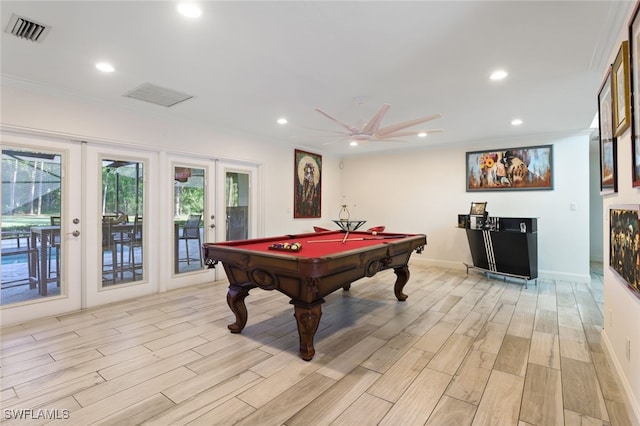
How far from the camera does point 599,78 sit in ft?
10.2

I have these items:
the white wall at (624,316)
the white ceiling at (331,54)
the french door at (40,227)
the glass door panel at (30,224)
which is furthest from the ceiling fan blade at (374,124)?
the glass door panel at (30,224)

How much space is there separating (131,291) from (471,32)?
475cm

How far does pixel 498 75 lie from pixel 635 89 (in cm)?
149

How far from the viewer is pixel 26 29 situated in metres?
2.31

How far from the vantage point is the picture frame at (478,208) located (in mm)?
5522

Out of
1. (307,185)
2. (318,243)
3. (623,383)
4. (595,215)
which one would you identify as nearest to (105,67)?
(318,243)

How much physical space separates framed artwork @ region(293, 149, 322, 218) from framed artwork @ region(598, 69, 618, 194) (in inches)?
189

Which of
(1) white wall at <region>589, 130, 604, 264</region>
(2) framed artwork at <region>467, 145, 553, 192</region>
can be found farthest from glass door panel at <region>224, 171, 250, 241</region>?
(1) white wall at <region>589, 130, 604, 264</region>

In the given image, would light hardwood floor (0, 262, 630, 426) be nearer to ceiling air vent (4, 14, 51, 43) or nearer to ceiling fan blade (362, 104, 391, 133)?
ceiling fan blade (362, 104, 391, 133)

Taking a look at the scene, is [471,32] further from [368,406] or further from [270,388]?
[270,388]

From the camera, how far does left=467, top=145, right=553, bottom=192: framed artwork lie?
5.32 m

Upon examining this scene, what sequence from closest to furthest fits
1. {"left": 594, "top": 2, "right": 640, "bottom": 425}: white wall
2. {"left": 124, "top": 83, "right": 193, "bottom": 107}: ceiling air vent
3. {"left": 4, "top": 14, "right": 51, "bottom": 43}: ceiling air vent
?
1. {"left": 594, "top": 2, "right": 640, "bottom": 425}: white wall
2. {"left": 4, "top": 14, "right": 51, "bottom": 43}: ceiling air vent
3. {"left": 124, "top": 83, "right": 193, "bottom": 107}: ceiling air vent

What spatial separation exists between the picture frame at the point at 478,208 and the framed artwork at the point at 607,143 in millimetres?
2844

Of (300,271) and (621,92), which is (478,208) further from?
(300,271)
